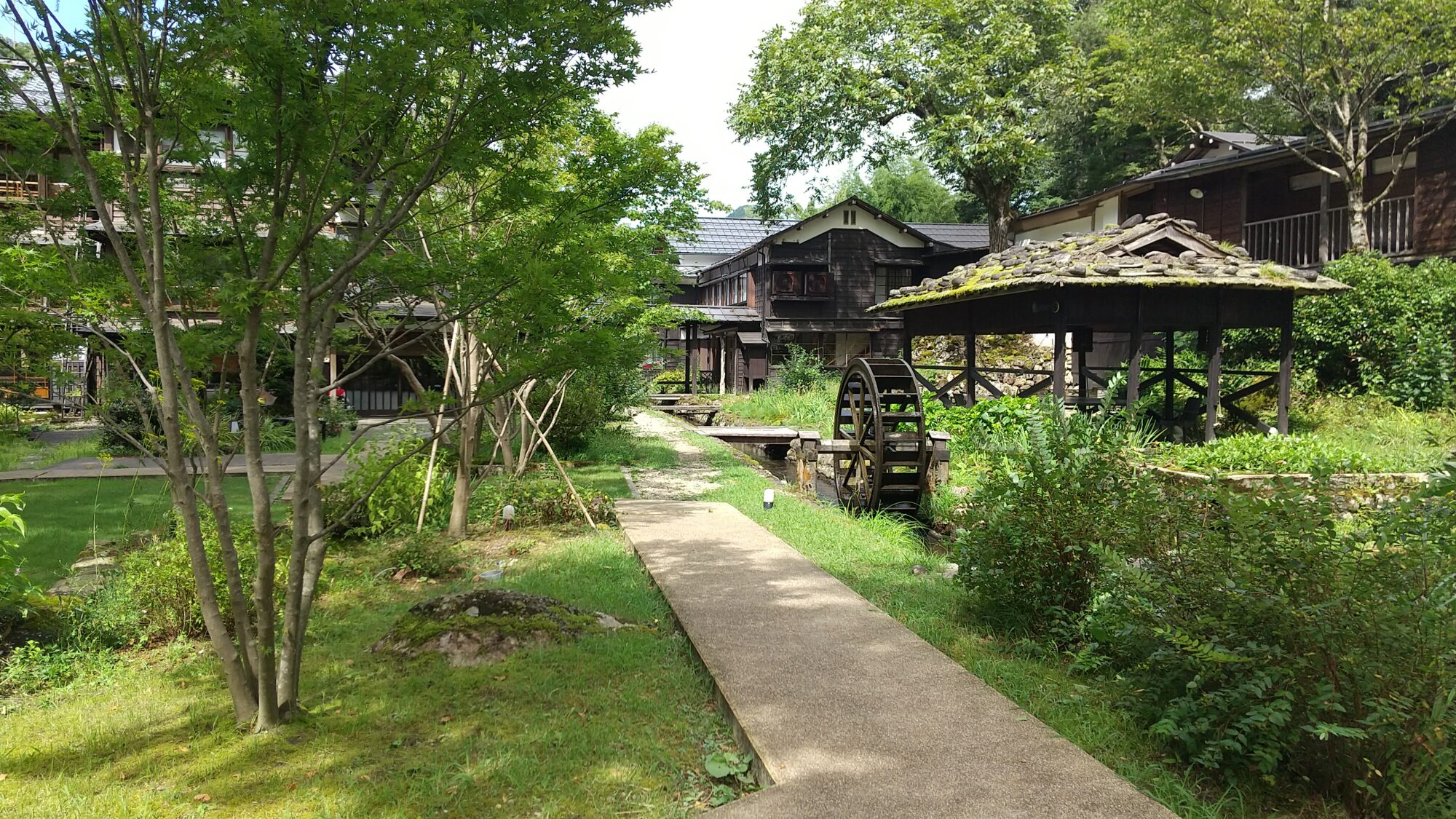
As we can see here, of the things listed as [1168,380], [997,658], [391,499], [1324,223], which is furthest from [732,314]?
[997,658]

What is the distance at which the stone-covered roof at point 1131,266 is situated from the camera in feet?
38.8

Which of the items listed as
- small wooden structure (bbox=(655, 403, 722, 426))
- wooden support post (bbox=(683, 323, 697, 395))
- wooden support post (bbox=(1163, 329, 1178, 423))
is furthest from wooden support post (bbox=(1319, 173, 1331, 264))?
wooden support post (bbox=(683, 323, 697, 395))

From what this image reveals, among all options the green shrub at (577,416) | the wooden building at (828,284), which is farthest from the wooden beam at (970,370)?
the wooden building at (828,284)

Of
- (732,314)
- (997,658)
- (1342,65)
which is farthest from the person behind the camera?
(732,314)

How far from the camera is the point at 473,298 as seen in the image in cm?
459

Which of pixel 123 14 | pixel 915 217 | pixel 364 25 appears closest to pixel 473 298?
pixel 364 25

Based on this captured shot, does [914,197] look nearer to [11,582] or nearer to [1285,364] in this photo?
[1285,364]

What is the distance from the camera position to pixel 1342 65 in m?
16.0

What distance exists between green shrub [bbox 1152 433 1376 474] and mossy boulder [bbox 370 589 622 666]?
771 centimetres

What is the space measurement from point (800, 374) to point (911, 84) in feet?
30.0

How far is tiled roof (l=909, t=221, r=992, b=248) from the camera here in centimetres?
3322

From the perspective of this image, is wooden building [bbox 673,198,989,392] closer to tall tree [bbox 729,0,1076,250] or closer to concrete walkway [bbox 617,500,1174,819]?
tall tree [bbox 729,0,1076,250]

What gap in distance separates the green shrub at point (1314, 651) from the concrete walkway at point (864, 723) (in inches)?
23.4

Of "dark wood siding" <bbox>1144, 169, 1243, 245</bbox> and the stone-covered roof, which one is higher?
"dark wood siding" <bbox>1144, 169, 1243, 245</bbox>
